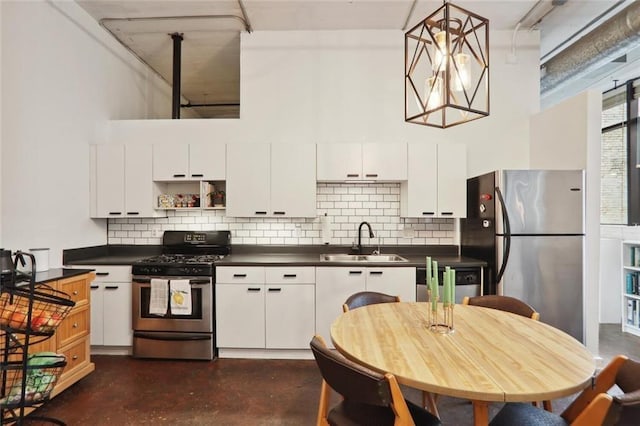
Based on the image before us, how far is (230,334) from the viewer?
3.21 meters

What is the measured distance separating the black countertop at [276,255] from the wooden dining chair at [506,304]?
33.7 inches

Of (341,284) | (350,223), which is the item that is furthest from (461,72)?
(350,223)

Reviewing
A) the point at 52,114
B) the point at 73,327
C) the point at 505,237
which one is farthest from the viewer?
the point at 52,114

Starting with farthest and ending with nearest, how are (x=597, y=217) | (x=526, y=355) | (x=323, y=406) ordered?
(x=597, y=217) → (x=323, y=406) → (x=526, y=355)

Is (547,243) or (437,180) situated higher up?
(437,180)

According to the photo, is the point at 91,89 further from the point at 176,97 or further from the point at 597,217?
the point at 597,217

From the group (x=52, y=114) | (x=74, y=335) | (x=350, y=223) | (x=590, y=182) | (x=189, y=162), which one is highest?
(x=52, y=114)

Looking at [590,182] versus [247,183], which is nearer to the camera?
[590,182]

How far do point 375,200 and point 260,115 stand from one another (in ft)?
5.34

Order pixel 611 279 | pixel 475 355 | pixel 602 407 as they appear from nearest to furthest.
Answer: pixel 602 407
pixel 475 355
pixel 611 279

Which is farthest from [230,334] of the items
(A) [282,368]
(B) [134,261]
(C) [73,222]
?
(C) [73,222]

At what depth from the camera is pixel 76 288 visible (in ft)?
9.00

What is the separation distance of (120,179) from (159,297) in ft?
4.58

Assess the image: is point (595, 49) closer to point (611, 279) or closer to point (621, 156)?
point (621, 156)
